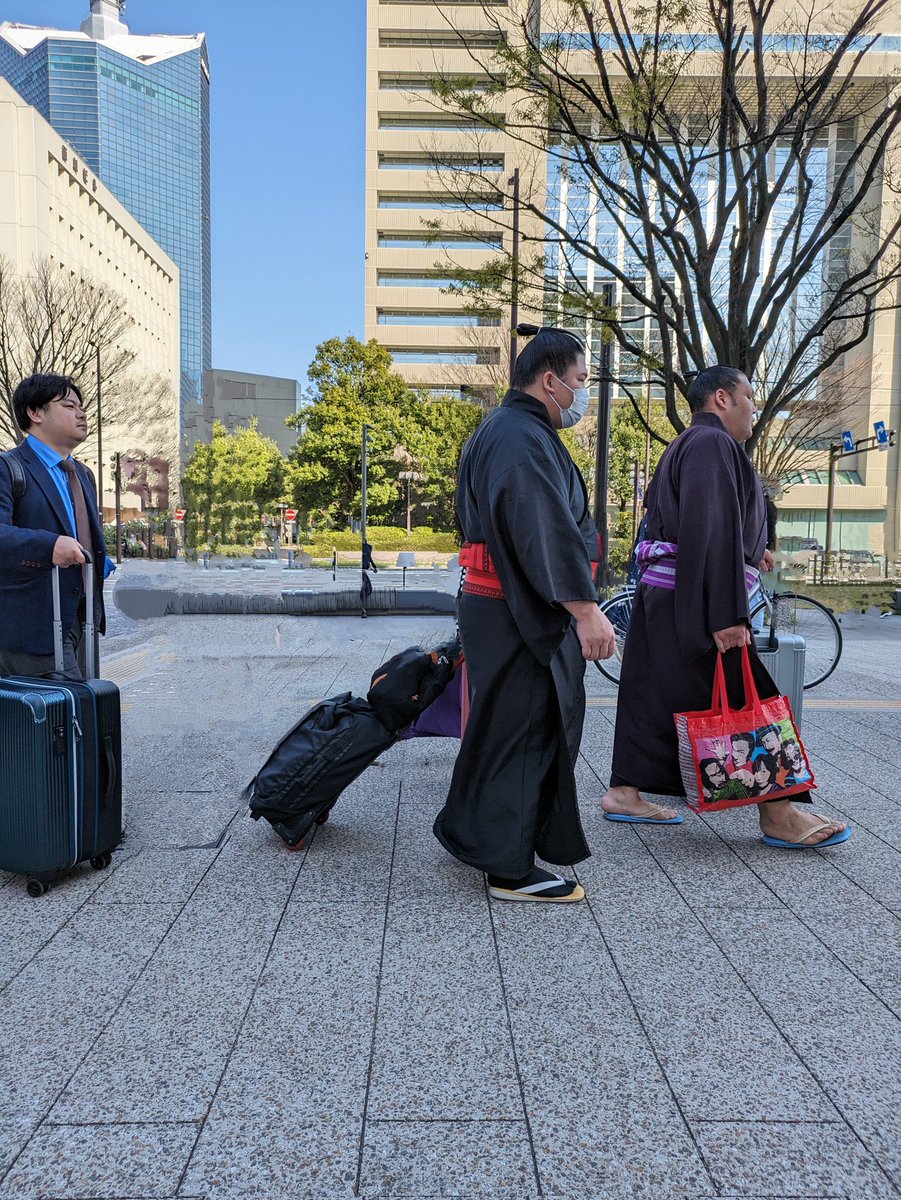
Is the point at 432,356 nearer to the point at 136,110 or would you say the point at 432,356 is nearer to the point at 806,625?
the point at 806,625

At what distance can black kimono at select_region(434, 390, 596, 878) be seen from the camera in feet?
8.91

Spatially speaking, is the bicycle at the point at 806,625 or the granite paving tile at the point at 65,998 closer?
the granite paving tile at the point at 65,998

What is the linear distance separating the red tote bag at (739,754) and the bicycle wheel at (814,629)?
12.3 feet

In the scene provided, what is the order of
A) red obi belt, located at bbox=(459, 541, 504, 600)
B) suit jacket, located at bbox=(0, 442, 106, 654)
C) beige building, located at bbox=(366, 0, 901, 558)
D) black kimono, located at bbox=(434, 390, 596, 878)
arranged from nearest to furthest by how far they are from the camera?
1. black kimono, located at bbox=(434, 390, 596, 878)
2. red obi belt, located at bbox=(459, 541, 504, 600)
3. suit jacket, located at bbox=(0, 442, 106, 654)
4. beige building, located at bbox=(366, 0, 901, 558)

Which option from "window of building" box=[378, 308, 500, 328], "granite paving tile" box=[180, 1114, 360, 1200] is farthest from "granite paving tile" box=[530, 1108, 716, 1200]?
"window of building" box=[378, 308, 500, 328]

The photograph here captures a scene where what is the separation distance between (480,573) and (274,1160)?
1.70m

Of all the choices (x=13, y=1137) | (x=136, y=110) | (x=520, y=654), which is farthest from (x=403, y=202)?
(x=136, y=110)

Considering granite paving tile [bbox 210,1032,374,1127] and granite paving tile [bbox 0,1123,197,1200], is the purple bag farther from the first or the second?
granite paving tile [bbox 0,1123,197,1200]

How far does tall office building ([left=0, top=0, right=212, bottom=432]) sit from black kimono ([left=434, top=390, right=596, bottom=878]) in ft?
498

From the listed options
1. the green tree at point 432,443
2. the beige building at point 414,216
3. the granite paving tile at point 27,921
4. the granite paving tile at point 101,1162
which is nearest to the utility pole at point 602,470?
the granite paving tile at point 27,921

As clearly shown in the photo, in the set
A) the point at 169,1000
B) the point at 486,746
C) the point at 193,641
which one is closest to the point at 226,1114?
the point at 169,1000

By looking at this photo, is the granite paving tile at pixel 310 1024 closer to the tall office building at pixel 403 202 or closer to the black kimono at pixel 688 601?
the black kimono at pixel 688 601

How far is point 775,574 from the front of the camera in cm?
1806

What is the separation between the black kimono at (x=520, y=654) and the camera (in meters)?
2.72
